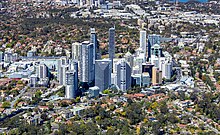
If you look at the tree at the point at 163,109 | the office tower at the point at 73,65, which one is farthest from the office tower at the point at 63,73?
the tree at the point at 163,109

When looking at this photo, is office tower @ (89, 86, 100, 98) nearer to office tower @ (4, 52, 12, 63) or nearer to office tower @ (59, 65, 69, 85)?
office tower @ (59, 65, 69, 85)

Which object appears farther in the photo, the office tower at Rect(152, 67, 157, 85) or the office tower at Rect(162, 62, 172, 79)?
the office tower at Rect(162, 62, 172, 79)

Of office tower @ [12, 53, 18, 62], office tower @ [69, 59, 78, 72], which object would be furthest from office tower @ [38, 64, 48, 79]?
office tower @ [12, 53, 18, 62]

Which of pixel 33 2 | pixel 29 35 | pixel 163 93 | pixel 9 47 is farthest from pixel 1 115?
pixel 33 2

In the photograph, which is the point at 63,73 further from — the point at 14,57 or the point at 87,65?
the point at 14,57

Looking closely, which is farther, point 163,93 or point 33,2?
point 33,2

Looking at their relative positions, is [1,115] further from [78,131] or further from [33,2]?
[33,2]

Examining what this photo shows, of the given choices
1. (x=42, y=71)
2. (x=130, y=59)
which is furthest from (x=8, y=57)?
(x=130, y=59)
